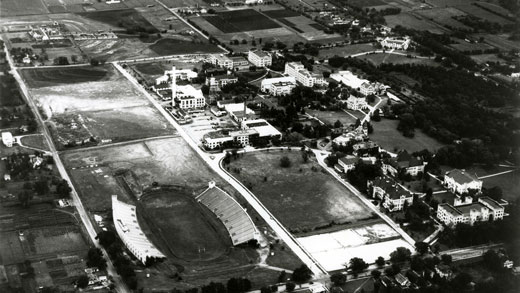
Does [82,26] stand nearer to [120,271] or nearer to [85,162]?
[85,162]

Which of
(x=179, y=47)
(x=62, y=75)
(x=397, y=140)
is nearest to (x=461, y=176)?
(x=397, y=140)

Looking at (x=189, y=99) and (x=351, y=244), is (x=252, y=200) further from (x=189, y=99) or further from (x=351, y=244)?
(x=189, y=99)

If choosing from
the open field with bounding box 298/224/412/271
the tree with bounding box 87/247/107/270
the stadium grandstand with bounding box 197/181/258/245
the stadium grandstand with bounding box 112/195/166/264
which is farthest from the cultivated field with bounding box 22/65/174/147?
the open field with bounding box 298/224/412/271

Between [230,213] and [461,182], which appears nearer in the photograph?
[230,213]

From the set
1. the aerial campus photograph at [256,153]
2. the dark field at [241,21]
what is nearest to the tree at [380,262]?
the aerial campus photograph at [256,153]

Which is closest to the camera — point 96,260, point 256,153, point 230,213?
point 96,260

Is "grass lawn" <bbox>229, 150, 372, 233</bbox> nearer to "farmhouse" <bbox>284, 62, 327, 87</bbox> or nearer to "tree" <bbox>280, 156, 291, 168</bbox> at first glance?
"tree" <bbox>280, 156, 291, 168</bbox>
